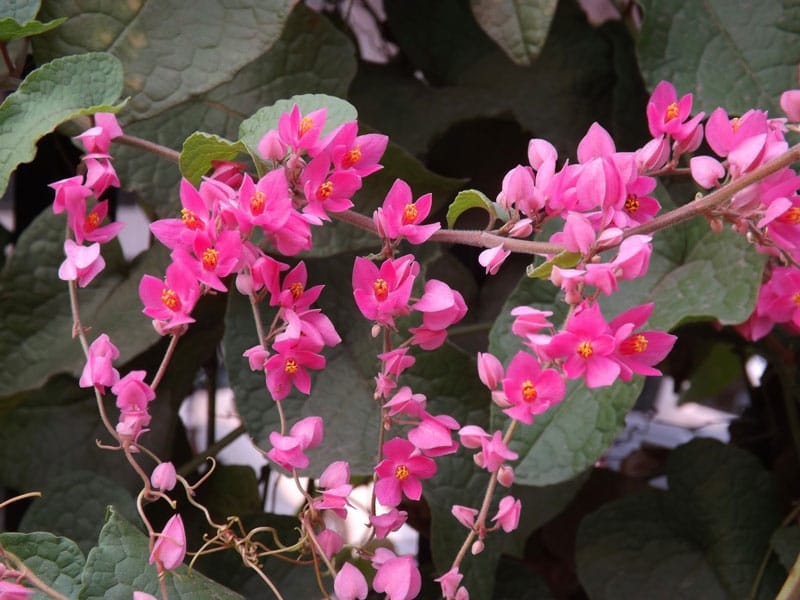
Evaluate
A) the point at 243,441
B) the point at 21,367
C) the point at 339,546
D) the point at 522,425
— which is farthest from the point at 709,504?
the point at 243,441

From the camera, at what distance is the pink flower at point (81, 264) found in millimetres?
398

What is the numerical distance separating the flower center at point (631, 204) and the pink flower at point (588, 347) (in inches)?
2.7

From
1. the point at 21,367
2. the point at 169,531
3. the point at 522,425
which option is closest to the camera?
the point at 169,531

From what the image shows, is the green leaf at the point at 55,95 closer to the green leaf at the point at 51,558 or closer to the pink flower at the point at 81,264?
the pink flower at the point at 81,264

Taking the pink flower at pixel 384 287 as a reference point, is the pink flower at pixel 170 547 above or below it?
below

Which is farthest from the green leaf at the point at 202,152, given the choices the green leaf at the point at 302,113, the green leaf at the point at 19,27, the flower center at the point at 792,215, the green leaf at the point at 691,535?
the green leaf at the point at 691,535

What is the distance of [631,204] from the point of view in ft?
1.29

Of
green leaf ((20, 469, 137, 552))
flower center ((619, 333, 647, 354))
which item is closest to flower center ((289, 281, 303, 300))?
flower center ((619, 333, 647, 354))

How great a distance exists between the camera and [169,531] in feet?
1.20

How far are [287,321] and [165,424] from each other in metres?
0.31

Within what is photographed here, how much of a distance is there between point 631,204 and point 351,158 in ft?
0.38

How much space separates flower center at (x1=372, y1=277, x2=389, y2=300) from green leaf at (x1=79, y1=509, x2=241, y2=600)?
148 millimetres

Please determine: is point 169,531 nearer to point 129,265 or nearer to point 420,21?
point 129,265

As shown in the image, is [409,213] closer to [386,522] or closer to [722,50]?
[386,522]
